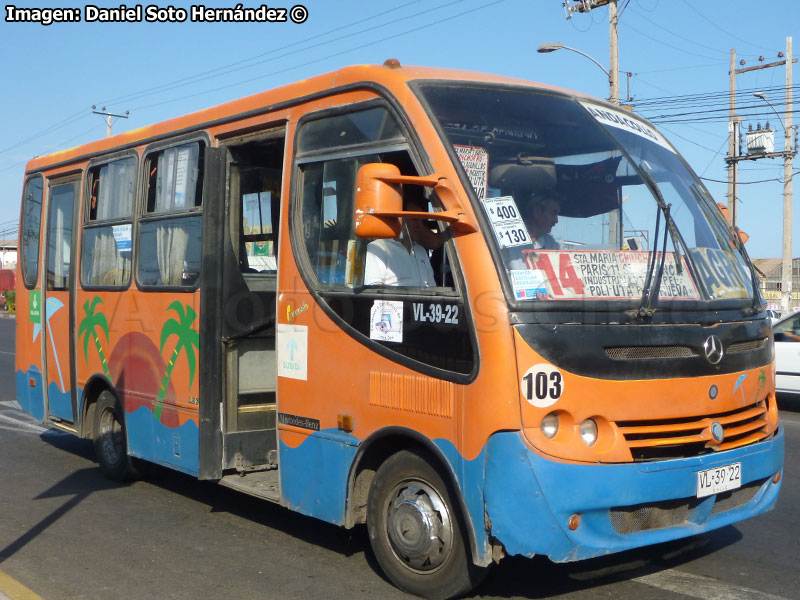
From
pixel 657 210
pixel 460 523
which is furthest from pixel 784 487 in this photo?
pixel 460 523

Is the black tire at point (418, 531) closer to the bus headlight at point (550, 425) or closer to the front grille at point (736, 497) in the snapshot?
the bus headlight at point (550, 425)

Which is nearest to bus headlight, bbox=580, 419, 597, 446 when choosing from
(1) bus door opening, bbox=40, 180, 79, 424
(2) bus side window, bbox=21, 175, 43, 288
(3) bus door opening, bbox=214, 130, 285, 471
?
(3) bus door opening, bbox=214, 130, 285, 471

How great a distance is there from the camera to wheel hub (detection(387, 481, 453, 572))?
4.79 meters

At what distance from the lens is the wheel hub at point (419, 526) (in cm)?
479

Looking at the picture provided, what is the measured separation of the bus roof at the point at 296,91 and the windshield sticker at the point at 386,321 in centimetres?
119

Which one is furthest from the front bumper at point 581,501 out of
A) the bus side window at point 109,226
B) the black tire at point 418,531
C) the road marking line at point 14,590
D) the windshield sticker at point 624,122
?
the bus side window at point 109,226

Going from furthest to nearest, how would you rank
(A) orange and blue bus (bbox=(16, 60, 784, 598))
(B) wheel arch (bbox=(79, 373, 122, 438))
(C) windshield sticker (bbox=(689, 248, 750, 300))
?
(B) wheel arch (bbox=(79, 373, 122, 438))
(C) windshield sticker (bbox=(689, 248, 750, 300))
(A) orange and blue bus (bbox=(16, 60, 784, 598))

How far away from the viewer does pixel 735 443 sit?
500cm

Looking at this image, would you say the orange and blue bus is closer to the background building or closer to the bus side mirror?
the bus side mirror

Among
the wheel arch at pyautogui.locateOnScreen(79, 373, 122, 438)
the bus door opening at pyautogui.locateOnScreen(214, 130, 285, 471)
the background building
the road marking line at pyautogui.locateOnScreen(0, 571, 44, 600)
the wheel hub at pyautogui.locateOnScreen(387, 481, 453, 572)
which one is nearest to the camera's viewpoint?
the wheel hub at pyautogui.locateOnScreen(387, 481, 453, 572)

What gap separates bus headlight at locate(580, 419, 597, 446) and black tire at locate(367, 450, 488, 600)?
0.76m

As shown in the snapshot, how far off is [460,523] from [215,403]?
8.44 ft

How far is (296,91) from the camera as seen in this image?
19.4 ft

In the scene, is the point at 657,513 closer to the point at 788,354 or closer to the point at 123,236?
the point at 123,236
